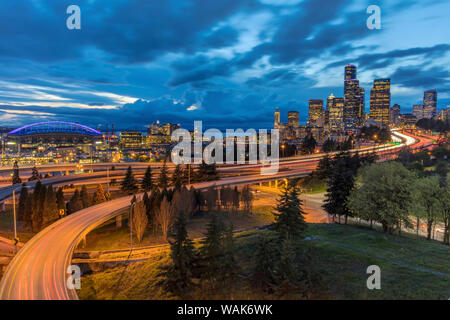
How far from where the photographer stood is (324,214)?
46625 mm

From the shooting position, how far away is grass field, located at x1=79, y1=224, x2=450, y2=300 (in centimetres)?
1675

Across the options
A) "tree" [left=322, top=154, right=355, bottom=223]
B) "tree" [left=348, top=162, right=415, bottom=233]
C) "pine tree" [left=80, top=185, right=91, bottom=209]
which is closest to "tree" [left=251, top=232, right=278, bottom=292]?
"tree" [left=348, top=162, right=415, bottom=233]

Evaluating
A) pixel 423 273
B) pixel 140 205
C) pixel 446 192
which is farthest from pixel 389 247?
pixel 140 205

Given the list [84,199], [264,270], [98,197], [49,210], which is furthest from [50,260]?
[98,197]

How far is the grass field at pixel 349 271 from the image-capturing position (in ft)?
55.0

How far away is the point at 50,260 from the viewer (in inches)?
917

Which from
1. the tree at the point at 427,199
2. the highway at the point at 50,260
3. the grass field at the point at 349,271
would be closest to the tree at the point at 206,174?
the highway at the point at 50,260

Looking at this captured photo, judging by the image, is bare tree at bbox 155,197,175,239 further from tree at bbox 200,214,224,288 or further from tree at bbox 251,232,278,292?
tree at bbox 251,232,278,292

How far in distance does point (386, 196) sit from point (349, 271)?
45.7 ft

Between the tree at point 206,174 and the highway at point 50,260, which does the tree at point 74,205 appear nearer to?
the highway at point 50,260

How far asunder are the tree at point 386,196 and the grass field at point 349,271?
86.6 inches

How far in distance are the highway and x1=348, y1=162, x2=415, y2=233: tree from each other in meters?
29.1
